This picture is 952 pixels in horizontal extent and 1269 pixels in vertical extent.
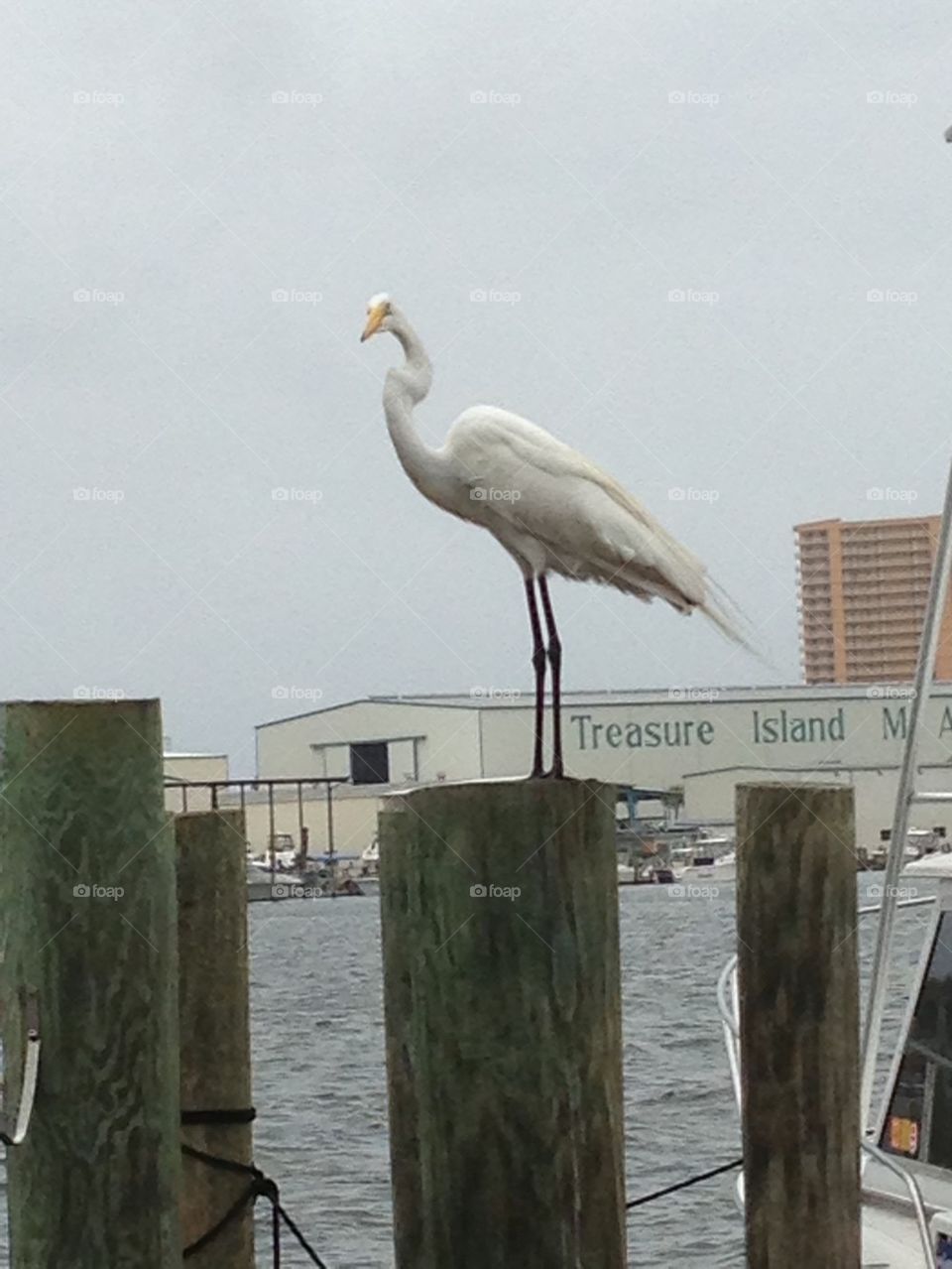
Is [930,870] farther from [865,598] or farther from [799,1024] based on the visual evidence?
[799,1024]

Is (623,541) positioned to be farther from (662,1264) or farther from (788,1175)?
(662,1264)

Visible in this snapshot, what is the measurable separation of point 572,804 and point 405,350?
3.95 metres

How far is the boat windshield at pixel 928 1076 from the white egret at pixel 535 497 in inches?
67.6

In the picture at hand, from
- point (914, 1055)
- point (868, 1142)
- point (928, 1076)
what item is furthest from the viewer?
point (914, 1055)

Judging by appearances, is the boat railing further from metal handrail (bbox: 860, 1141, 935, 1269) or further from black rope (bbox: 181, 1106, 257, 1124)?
black rope (bbox: 181, 1106, 257, 1124)

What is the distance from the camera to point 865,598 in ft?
35.6

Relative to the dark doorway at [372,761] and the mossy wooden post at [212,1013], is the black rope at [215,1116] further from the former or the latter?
the dark doorway at [372,761]

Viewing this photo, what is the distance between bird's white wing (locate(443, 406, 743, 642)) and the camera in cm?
971

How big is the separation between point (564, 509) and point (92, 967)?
3808 mm

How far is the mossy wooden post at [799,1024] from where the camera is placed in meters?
7.89

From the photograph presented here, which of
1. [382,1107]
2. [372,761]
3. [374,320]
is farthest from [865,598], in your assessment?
[372,761]

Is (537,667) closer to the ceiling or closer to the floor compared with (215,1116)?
closer to the ceiling

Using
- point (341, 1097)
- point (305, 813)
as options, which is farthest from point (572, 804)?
point (305, 813)

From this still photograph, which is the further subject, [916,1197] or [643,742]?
[643,742]
